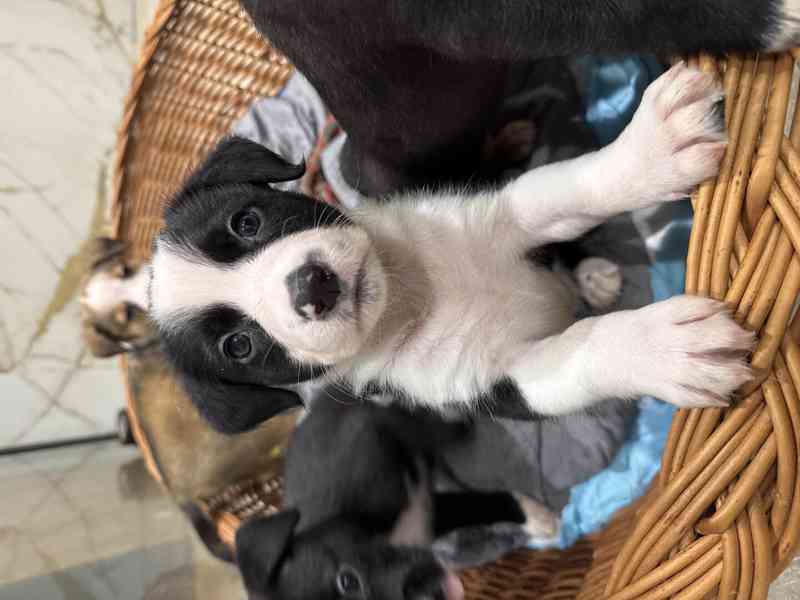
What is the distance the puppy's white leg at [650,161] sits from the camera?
3.53ft

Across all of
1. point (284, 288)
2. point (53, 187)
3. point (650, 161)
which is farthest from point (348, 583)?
point (53, 187)

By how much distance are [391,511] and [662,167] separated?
4.44 feet

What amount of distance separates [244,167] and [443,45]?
19.0 inches

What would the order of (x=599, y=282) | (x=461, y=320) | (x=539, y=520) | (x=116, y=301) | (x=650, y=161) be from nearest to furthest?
(x=650, y=161)
(x=461, y=320)
(x=599, y=282)
(x=539, y=520)
(x=116, y=301)

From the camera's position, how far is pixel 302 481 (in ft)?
7.22

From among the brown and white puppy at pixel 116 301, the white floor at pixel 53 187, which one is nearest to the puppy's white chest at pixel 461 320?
the brown and white puppy at pixel 116 301

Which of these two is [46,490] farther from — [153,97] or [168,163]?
[153,97]

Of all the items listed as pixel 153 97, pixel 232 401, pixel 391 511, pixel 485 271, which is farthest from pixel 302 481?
pixel 153 97

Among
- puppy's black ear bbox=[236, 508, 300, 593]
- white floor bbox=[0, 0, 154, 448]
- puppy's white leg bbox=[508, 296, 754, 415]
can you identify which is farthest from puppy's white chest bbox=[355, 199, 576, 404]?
white floor bbox=[0, 0, 154, 448]

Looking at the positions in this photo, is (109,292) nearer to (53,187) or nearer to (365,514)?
(53,187)

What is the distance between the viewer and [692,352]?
3.34 ft

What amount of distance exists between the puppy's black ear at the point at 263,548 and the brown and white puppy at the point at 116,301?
1.07 metres

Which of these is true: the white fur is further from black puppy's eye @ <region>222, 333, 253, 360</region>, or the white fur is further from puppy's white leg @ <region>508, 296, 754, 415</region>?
puppy's white leg @ <region>508, 296, 754, 415</region>

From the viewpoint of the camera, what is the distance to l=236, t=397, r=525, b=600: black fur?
1.76 m
